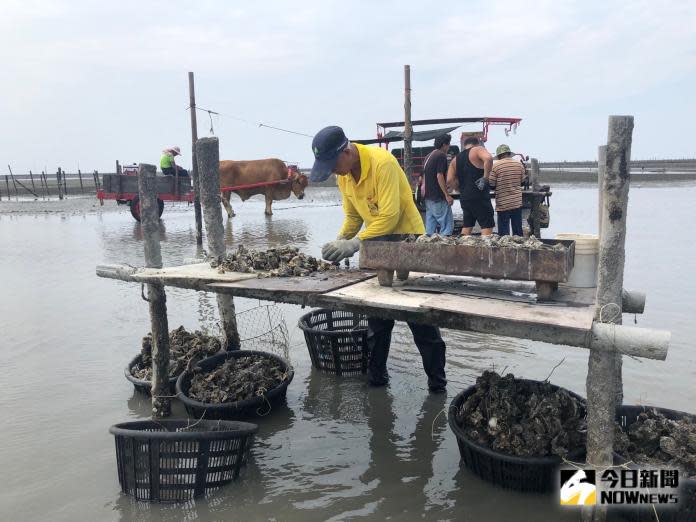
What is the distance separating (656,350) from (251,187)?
764 inches

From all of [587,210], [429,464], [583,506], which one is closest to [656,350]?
[583,506]

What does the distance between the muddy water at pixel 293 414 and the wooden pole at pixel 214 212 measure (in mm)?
900

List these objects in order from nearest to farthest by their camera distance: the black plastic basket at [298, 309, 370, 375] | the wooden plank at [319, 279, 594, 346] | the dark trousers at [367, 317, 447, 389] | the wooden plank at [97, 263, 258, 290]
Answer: the wooden plank at [319, 279, 594, 346], the wooden plank at [97, 263, 258, 290], the dark trousers at [367, 317, 447, 389], the black plastic basket at [298, 309, 370, 375]

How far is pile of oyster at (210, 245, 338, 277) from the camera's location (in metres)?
4.22

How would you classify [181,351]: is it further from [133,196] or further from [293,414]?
[133,196]

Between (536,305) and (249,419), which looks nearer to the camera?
(536,305)

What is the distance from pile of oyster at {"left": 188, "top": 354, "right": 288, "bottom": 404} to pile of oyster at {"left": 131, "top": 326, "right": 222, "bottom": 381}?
0.37m

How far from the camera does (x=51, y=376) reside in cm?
579

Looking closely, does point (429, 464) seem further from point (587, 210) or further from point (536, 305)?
point (587, 210)

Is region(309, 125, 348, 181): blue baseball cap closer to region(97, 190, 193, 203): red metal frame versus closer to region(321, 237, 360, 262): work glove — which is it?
region(321, 237, 360, 262): work glove

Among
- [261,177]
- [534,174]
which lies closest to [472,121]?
[534,174]

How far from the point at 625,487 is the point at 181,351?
13.9 feet

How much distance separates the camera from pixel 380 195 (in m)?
4.26

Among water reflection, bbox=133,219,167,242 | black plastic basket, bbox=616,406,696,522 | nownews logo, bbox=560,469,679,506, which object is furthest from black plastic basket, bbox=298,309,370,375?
water reflection, bbox=133,219,167,242
